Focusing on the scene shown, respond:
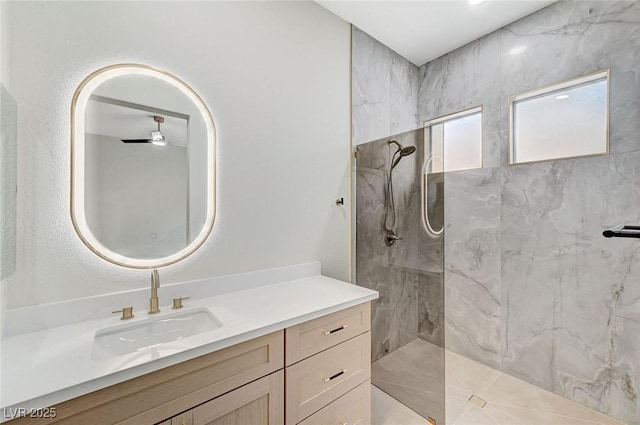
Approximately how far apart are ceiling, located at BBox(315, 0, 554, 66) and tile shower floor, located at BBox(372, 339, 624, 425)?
254 centimetres

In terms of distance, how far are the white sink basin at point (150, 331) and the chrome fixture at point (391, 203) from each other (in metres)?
1.35

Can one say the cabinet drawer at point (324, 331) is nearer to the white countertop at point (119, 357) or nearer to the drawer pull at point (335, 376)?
the white countertop at point (119, 357)

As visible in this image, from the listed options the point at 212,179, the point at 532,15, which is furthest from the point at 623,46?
the point at 212,179

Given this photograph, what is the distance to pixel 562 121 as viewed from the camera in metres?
1.89

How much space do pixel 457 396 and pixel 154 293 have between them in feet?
6.93

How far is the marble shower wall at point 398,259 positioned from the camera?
73.7 inches

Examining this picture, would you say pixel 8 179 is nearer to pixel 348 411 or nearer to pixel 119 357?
pixel 119 357

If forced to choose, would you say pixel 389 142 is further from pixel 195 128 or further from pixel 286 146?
pixel 195 128

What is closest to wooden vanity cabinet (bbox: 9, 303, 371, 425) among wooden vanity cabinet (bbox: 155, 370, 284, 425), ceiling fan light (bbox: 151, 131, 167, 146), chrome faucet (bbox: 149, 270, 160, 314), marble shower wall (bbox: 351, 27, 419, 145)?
wooden vanity cabinet (bbox: 155, 370, 284, 425)

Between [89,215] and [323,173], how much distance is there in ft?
4.39

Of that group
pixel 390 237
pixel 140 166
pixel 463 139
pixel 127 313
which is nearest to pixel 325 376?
pixel 127 313

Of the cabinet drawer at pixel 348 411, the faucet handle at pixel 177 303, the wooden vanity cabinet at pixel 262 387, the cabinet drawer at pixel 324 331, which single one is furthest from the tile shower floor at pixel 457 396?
the faucet handle at pixel 177 303

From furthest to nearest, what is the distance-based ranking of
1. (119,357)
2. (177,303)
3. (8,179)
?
(177,303) < (8,179) < (119,357)

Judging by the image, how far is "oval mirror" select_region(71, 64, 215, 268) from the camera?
1123 mm
